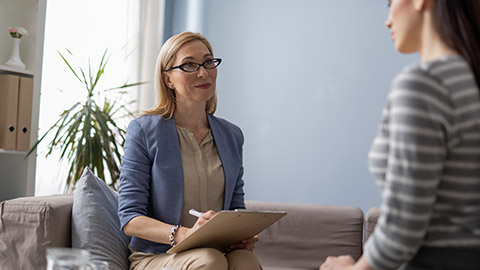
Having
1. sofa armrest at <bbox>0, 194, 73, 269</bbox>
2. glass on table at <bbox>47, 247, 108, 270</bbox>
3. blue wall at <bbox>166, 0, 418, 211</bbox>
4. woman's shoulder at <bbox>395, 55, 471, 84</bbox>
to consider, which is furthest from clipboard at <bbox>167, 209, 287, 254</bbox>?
blue wall at <bbox>166, 0, 418, 211</bbox>

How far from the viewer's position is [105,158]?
3.43 m

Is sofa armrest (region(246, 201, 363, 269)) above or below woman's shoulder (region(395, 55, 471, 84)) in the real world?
below

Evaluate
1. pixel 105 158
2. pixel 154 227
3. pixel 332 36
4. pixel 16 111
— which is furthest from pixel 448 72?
pixel 332 36

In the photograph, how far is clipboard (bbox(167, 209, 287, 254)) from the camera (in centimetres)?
169

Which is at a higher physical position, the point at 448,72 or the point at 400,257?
the point at 448,72

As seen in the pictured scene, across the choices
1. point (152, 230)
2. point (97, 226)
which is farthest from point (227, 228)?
point (97, 226)

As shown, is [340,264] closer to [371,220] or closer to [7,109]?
[371,220]

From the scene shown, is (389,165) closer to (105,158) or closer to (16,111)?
(16,111)

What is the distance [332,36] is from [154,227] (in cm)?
243

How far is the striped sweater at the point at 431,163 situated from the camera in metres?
0.83

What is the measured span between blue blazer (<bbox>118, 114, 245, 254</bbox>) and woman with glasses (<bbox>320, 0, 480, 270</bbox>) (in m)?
1.21

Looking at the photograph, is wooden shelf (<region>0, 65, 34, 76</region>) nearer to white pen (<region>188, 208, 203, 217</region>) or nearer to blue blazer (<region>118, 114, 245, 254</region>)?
blue blazer (<region>118, 114, 245, 254</region>)

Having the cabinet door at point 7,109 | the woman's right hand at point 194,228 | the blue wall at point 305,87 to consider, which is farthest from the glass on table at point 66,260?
the blue wall at point 305,87

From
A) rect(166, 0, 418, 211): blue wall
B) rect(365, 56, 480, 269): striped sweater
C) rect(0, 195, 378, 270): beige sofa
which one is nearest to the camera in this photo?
rect(365, 56, 480, 269): striped sweater
